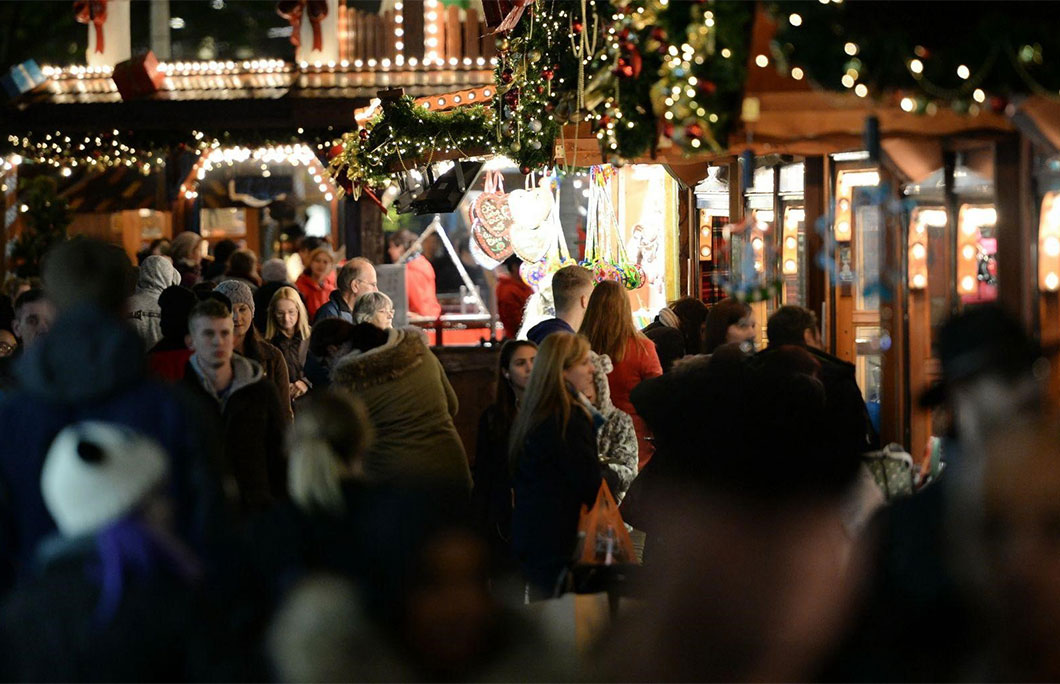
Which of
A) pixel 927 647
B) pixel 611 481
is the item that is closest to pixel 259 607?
pixel 927 647

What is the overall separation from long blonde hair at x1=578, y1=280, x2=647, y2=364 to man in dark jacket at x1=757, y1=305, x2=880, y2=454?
241 centimetres

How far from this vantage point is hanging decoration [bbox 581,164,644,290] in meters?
12.4

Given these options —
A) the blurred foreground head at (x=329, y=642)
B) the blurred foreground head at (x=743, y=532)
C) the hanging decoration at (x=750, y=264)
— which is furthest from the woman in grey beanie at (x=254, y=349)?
the blurred foreground head at (x=329, y=642)

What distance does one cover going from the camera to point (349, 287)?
1145 cm

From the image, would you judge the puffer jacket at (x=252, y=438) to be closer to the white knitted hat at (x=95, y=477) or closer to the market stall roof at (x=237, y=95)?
the white knitted hat at (x=95, y=477)

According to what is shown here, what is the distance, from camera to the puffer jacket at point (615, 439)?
7.95 metres

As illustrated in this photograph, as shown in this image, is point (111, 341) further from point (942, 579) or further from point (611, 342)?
point (611, 342)

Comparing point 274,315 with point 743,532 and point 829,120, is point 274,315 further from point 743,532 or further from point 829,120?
point 743,532

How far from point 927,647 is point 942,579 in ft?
0.74

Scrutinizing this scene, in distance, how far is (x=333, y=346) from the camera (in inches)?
301

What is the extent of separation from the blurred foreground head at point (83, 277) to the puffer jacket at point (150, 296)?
441 centimetres

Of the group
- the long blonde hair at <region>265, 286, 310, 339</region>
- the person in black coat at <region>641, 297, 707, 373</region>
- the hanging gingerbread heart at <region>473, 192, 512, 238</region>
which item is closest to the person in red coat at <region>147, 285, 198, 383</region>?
the long blonde hair at <region>265, 286, 310, 339</region>

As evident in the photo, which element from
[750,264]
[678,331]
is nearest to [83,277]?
[750,264]

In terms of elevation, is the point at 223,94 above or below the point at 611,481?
above
